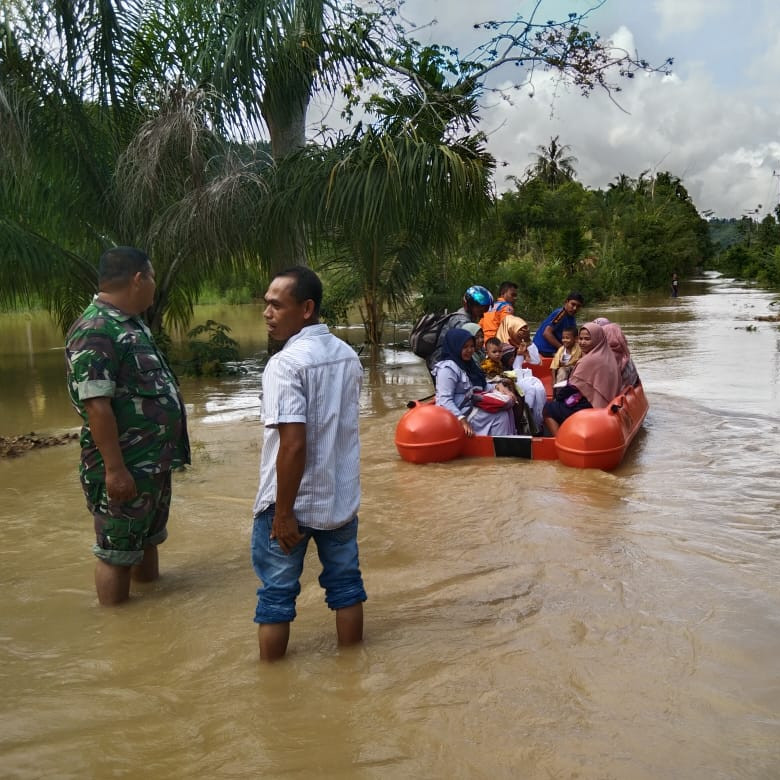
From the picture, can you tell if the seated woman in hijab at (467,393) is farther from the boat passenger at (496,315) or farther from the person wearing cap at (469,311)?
the boat passenger at (496,315)

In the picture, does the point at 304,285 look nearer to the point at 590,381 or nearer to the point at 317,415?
the point at 317,415

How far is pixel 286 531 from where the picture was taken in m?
3.18

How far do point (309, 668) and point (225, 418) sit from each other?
6.73 meters

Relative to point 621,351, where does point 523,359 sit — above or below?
Result: below

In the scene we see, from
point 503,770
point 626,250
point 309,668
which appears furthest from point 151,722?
point 626,250

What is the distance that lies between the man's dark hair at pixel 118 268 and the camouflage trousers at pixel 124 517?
3.04 ft

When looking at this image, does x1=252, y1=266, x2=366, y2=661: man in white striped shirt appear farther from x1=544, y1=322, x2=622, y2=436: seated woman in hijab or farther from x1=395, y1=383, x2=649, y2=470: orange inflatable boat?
x1=544, y1=322, x2=622, y2=436: seated woman in hijab

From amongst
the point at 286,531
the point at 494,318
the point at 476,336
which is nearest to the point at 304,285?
the point at 286,531

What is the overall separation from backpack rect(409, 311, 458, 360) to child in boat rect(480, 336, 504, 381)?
536mm

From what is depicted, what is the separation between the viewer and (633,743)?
114 inches

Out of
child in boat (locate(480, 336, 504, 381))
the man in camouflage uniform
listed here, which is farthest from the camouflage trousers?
child in boat (locate(480, 336, 504, 381))

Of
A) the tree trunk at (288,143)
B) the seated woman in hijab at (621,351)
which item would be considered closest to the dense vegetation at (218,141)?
the tree trunk at (288,143)

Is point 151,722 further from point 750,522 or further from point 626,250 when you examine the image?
point 626,250

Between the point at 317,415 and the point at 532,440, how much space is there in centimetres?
428
